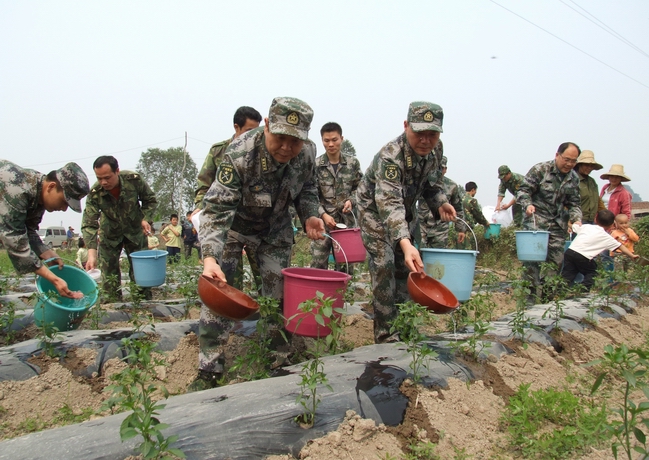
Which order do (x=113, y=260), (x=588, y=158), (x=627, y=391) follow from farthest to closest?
(x=588, y=158)
(x=113, y=260)
(x=627, y=391)

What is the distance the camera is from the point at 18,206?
2896 millimetres

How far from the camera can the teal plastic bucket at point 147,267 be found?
15.9 feet

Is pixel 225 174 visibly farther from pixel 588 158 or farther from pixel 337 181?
pixel 588 158

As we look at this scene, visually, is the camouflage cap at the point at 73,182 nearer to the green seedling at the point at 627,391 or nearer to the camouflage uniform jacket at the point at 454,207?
the green seedling at the point at 627,391

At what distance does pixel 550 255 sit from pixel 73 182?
4.75 m

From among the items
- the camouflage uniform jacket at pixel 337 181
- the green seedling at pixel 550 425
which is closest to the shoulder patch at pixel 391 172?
the green seedling at pixel 550 425

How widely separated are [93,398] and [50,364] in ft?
1.16

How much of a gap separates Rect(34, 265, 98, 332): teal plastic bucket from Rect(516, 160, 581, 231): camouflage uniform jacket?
4423mm

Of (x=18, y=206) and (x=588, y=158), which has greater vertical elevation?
(x=588, y=158)

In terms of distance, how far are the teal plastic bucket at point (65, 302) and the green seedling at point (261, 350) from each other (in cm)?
133

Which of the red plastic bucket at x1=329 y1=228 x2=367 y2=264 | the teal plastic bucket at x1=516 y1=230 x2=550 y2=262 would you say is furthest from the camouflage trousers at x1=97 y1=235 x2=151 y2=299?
the teal plastic bucket at x1=516 y1=230 x2=550 y2=262

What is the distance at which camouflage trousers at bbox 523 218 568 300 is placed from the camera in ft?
16.4

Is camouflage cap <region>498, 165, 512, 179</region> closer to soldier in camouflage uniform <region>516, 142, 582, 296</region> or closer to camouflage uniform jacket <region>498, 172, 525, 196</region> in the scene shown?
camouflage uniform jacket <region>498, 172, 525, 196</region>

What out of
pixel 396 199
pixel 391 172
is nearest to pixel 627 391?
pixel 396 199
